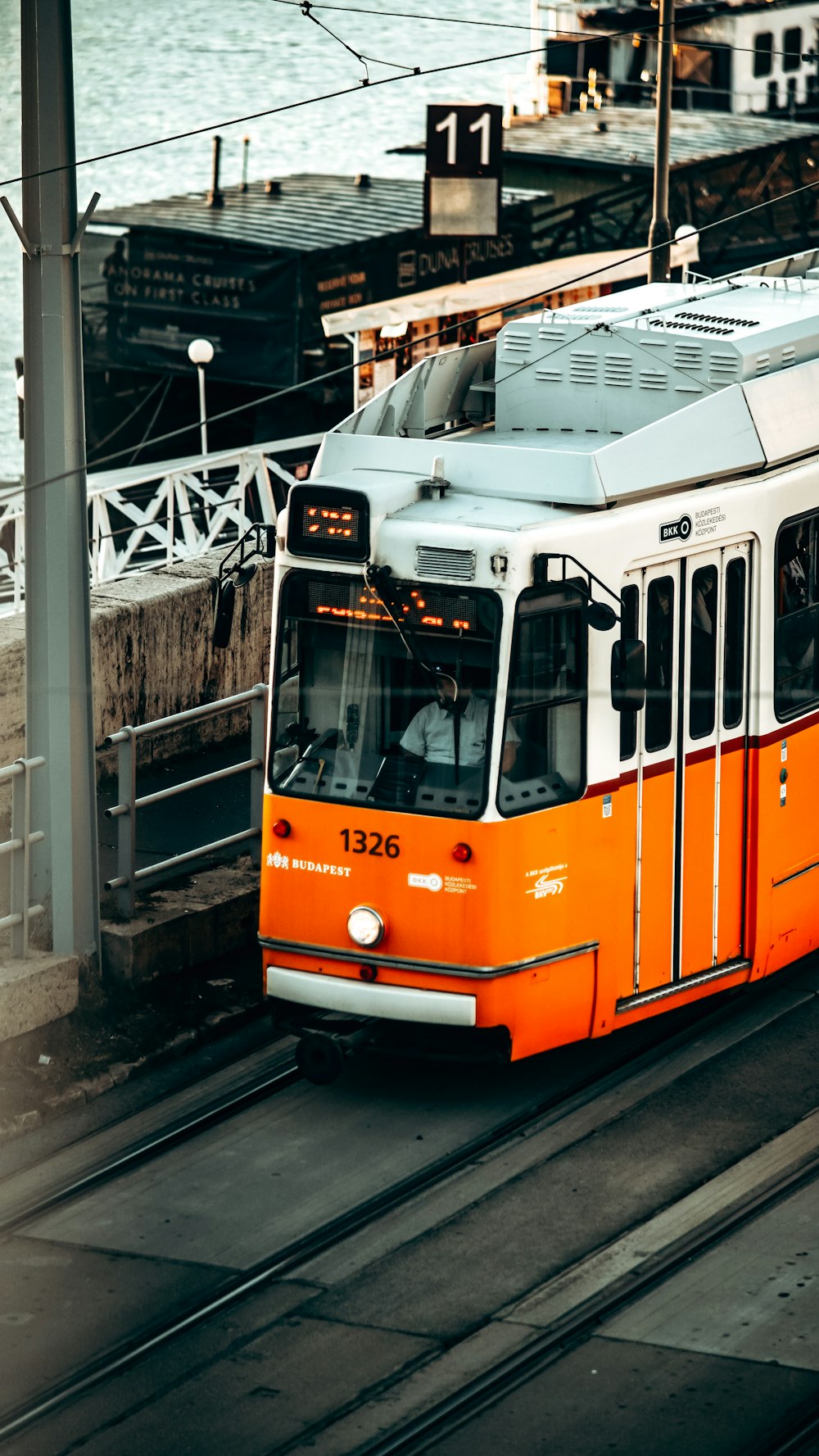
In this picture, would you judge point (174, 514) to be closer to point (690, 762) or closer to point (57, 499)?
point (57, 499)

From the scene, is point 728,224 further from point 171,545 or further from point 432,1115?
point 432,1115

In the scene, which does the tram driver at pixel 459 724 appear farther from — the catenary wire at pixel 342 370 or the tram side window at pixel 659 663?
the catenary wire at pixel 342 370

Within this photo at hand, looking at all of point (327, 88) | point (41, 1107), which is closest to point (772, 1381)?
point (41, 1107)

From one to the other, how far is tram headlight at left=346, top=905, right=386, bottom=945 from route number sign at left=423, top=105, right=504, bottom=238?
13.0 m

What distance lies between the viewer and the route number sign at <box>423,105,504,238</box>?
20.8 m

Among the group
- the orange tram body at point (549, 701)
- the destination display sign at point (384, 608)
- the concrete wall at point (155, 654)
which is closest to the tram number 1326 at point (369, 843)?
the orange tram body at point (549, 701)

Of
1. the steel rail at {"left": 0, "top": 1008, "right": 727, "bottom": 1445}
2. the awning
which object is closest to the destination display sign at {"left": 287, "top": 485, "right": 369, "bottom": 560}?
the steel rail at {"left": 0, "top": 1008, "right": 727, "bottom": 1445}

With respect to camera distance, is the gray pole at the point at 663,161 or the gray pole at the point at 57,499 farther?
the gray pole at the point at 663,161

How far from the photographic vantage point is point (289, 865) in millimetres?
9469

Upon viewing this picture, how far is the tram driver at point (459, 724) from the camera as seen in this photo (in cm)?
892

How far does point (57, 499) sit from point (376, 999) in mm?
2766

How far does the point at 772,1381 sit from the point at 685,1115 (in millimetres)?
2301

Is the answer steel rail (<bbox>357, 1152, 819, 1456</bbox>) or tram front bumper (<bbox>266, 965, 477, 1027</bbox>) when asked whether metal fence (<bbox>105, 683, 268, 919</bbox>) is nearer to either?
tram front bumper (<bbox>266, 965, 477, 1027</bbox>)

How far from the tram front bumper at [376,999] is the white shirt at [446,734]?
1027mm
